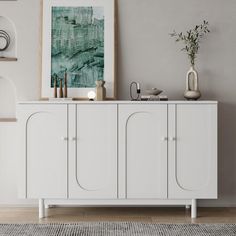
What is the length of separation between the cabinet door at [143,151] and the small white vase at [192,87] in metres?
0.35

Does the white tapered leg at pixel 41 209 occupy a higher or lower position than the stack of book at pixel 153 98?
lower

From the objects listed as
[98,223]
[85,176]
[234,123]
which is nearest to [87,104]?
[85,176]

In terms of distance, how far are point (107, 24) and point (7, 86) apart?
1091mm

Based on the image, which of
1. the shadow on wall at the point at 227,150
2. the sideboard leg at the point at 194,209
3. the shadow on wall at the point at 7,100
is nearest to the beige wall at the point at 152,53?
the shadow on wall at the point at 227,150

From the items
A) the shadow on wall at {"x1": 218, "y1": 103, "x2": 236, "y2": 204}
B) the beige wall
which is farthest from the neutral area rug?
the beige wall

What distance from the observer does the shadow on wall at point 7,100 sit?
4.68 metres

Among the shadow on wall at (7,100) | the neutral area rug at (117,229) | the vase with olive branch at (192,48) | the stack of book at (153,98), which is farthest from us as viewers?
the shadow on wall at (7,100)

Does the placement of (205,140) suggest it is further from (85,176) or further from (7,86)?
(7,86)

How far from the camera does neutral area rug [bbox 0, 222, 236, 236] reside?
365cm

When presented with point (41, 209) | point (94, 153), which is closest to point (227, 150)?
point (94, 153)

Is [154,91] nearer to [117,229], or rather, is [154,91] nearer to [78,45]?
[78,45]

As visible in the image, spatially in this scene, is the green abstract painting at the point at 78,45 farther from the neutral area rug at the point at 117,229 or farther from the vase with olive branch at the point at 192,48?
the neutral area rug at the point at 117,229

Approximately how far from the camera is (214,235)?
11.8 feet

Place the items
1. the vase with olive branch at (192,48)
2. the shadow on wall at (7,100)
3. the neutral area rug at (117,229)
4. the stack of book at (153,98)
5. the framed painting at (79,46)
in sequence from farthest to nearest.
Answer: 1. the shadow on wall at (7,100)
2. the framed painting at (79,46)
3. the vase with olive branch at (192,48)
4. the stack of book at (153,98)
5. the neutral area rug at (117,229)
